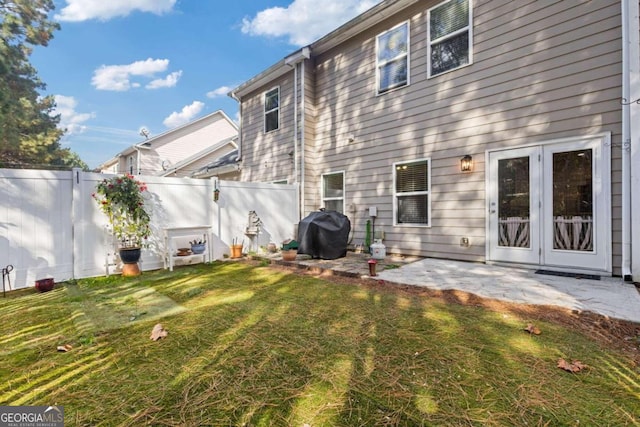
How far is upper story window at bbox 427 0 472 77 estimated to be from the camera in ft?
17.4

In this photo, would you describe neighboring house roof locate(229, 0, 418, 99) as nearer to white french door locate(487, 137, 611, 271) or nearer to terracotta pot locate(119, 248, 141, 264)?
white french door locate(487, 137, 611, 271)

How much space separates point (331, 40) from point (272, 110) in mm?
2586

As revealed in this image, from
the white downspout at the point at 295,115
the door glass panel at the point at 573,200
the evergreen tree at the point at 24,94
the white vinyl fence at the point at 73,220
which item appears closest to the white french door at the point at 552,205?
the door glass panel at the point at 573,200

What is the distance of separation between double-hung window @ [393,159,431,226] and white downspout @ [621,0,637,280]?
8.65 feet

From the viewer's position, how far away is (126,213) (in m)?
4.90

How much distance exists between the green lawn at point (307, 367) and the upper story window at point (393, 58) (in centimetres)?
489

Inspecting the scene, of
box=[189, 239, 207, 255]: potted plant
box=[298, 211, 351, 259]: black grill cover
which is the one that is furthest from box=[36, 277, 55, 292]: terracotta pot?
box=[298, 211, 351, 259]: black grill cover

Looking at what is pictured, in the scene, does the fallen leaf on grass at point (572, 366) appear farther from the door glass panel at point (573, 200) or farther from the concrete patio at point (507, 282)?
A: the door glass panel at point (573, 200)

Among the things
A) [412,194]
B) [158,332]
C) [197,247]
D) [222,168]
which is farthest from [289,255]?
[222,168]

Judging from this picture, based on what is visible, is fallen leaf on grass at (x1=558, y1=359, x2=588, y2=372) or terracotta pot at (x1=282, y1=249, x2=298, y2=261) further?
terracotta pot at (x1=282, y1=249, x2=298, y2=261)

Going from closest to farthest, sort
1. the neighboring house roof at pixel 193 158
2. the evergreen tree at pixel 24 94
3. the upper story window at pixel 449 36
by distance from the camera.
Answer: the upper story window at pixel 449 36
the evergreen tree at pixel 24 94
the neighboring house roof at pixel 193 158

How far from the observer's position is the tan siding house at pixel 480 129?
398 centimetres

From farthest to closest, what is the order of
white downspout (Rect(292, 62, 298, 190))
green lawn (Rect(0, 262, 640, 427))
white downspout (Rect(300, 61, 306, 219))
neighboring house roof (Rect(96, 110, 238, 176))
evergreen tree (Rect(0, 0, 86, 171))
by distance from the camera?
neighboring house roof (Rect(96, 110, 238, 176)) < evergreen tree (Rect(0, 0, 86, 171)) < white downspout (Rect(292, 62, 298, 190)) < white downspout (Rect(300, 61, 306, 219)) < green lawn (Rect(0, 262, 640, 427))

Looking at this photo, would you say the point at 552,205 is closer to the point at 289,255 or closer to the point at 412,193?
the point at 412,193
